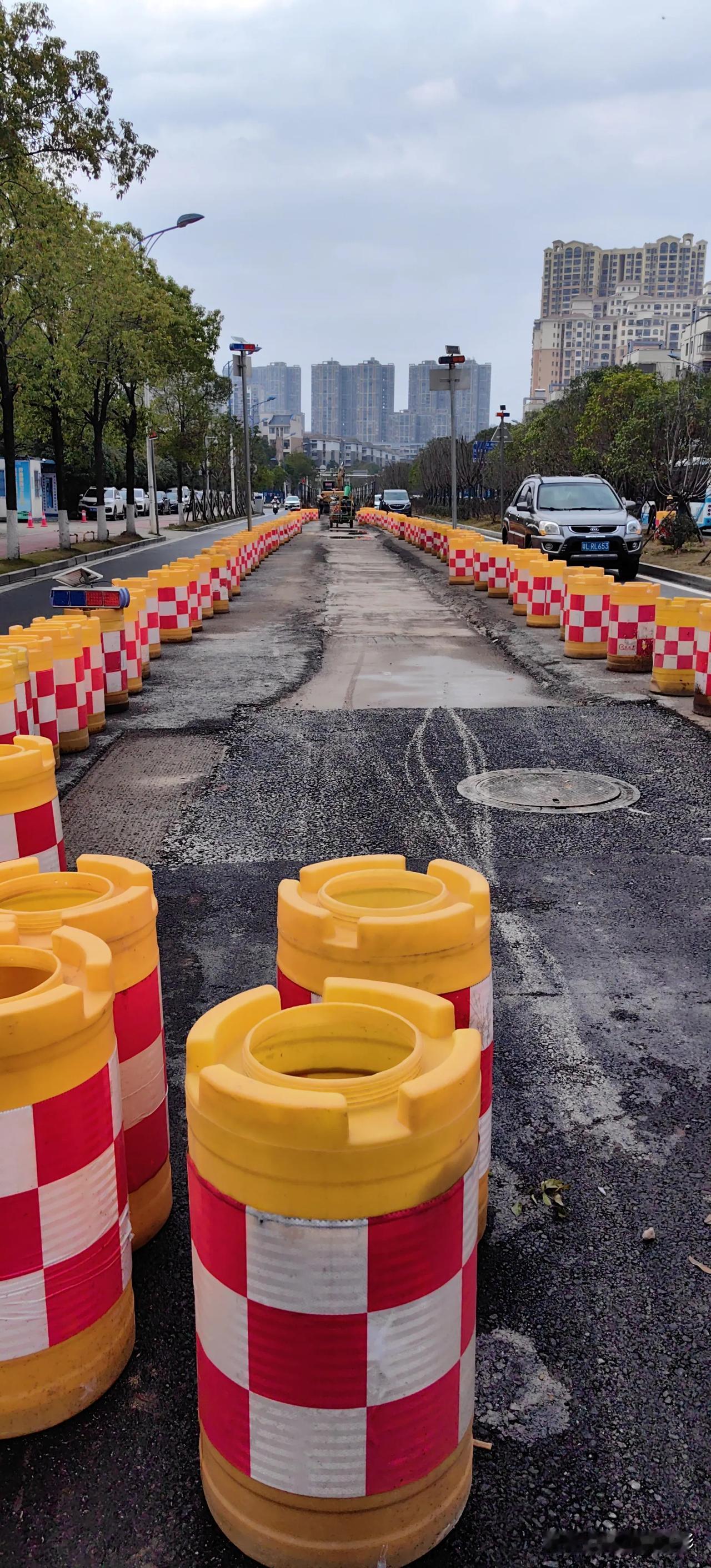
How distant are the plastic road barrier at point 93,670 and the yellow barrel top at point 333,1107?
7537 millimetres

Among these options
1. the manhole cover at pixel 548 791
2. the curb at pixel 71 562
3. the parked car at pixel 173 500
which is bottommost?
the manhole cover at pixel 548 791

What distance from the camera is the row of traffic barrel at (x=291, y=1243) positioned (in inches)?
79.0

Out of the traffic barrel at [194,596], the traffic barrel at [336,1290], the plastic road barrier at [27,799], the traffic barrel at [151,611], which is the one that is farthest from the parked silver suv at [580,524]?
the traffic barrel at [336,1290]

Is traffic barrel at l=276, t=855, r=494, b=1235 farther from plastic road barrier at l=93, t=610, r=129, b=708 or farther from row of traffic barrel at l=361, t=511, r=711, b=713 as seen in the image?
plastic road barrier at l=93, t=610, r=129, b=708

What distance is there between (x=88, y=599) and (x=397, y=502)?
7098cm

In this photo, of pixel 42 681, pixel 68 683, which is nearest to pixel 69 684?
pixel 68 683

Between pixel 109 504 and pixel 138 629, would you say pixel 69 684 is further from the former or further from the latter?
pixel 109 504

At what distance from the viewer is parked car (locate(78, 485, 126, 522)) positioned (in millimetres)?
72062

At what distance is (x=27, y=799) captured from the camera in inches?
175

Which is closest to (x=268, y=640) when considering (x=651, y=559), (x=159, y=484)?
(x=651, y=559)

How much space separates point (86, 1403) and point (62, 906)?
3.91ft

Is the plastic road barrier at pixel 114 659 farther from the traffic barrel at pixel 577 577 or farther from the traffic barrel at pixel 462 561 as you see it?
the traffic barrel at pixel 462 561

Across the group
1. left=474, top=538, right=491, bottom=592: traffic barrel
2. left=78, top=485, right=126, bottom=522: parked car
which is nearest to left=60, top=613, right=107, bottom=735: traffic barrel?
left=474, top=538, right=491, bottom=592: traffic barrel

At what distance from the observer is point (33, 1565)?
2.23 metres
